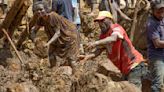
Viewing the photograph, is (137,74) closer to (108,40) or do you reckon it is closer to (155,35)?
(155,35)

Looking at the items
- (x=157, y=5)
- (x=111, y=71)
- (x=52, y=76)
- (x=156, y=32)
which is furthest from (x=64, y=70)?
(x=157, y=5)

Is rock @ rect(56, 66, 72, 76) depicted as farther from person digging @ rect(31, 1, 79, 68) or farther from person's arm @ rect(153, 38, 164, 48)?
person's arm @ rect(153, 38, 164, 48)

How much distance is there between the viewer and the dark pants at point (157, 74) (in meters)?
6.52

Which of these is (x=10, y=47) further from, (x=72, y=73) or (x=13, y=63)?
(x=72, y=73)

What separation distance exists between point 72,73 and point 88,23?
5.20 m

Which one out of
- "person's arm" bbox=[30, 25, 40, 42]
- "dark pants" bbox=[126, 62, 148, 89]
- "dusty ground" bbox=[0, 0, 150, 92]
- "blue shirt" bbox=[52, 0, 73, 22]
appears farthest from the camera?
"person's arm" bbox=[30, 25, 40, 42]

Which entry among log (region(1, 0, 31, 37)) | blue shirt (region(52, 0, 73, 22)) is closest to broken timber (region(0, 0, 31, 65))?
log (region(1, 0, 31, 37))

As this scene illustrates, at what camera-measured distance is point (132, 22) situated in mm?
11523

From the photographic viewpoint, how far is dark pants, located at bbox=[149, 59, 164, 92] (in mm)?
6516

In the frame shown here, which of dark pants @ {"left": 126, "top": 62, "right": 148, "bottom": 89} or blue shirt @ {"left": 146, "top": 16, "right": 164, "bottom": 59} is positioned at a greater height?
blue shirt @ {"left": 146, "top": 16, "right": 164, "bottom": 59}

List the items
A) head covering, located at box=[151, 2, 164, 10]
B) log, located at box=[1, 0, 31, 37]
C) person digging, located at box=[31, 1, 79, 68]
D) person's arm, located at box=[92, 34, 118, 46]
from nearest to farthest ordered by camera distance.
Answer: person's arm, located at box=[92, 34, 118, 46] → head covering, located at box=[151, 2, 164, 10] → person digging, located at box=[31, 1, 79, 68] → log, located at box=[1, 0, 31, 37]

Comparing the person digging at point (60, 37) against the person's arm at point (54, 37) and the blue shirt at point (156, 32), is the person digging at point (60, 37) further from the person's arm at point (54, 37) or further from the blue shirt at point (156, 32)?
the blue shirt at point (156, 32)

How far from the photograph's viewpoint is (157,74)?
653cm

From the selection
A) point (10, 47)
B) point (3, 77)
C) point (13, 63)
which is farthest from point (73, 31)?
point (10, 47)
